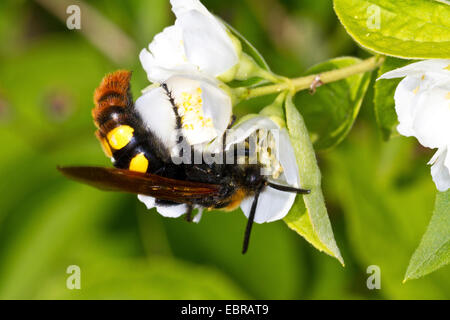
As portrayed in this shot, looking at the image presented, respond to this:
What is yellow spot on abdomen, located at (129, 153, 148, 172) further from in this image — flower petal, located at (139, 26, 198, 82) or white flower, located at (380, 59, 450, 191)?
white flower, located at (380, 59, 450, 191)

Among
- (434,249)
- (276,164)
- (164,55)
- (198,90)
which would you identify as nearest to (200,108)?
(198,90)

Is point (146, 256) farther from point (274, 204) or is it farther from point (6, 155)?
point (274, 204)

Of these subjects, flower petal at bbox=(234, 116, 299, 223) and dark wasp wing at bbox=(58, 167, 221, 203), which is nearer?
dark wasp wing at bbox=(58, 167, 221, 203)

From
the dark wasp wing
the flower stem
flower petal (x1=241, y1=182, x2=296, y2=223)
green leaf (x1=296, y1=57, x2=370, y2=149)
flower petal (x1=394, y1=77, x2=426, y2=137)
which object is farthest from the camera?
green leaf (x1=296, y1=57, x2=370, y2=149)

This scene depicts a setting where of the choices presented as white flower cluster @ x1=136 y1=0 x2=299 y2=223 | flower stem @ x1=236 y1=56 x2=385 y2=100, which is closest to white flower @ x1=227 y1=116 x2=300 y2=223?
white flower cluster @ x1=136 y1=0 x2=299 y2=223

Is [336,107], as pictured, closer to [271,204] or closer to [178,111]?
[271,204]

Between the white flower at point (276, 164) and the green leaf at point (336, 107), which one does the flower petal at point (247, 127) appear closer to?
the white flower at point (276, 164)

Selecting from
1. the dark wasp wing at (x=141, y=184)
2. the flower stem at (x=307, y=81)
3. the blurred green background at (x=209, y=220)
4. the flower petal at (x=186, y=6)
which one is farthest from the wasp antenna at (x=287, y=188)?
the blurred green background at (x=209, y=220)
